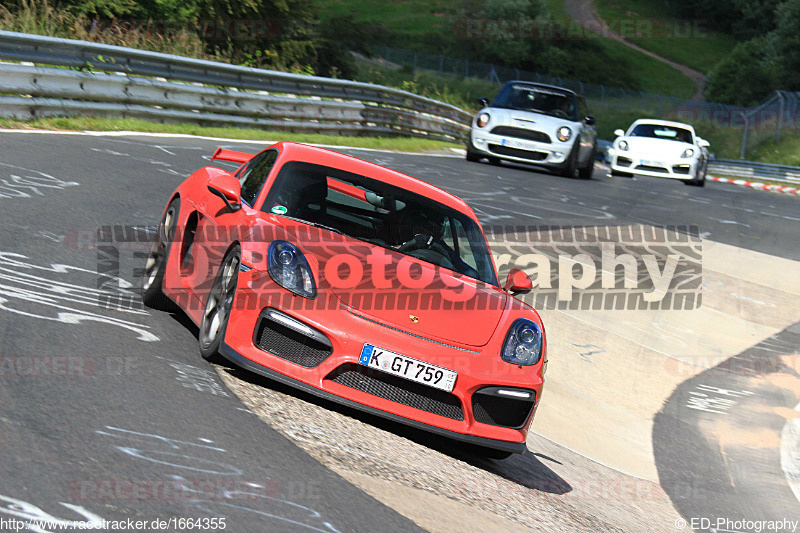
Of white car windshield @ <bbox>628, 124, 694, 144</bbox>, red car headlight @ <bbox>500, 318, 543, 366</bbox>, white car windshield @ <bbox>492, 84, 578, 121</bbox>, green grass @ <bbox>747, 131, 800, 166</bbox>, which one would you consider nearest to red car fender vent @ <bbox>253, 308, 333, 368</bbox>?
red car headlight @ <bbox>500, 318, 543, 366</bbox>

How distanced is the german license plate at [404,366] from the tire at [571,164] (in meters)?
15.8

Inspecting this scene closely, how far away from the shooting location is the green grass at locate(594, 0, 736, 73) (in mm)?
103812

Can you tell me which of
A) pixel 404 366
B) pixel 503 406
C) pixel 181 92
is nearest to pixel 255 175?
pixel 404 366

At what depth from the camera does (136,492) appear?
3.63 metres

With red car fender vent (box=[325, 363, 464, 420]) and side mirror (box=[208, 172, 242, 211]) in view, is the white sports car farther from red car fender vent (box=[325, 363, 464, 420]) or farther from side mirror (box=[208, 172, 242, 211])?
red car fender vent (box=[325, 363, 464, 420])

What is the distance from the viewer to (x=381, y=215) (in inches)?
253

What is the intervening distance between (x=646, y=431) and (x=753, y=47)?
234 feet

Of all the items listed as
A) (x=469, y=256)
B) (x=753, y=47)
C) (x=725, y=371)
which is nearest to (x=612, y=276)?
(x=725, y=371)

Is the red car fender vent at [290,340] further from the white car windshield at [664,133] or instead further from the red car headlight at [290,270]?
the white car windshield at [664,133]

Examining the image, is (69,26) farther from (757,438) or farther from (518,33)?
(518,33)

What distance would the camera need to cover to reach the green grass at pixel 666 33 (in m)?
104

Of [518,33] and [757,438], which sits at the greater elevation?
[518,33]

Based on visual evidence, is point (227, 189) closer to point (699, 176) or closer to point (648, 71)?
point (699, 176)

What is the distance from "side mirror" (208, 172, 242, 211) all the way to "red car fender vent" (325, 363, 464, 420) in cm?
137
